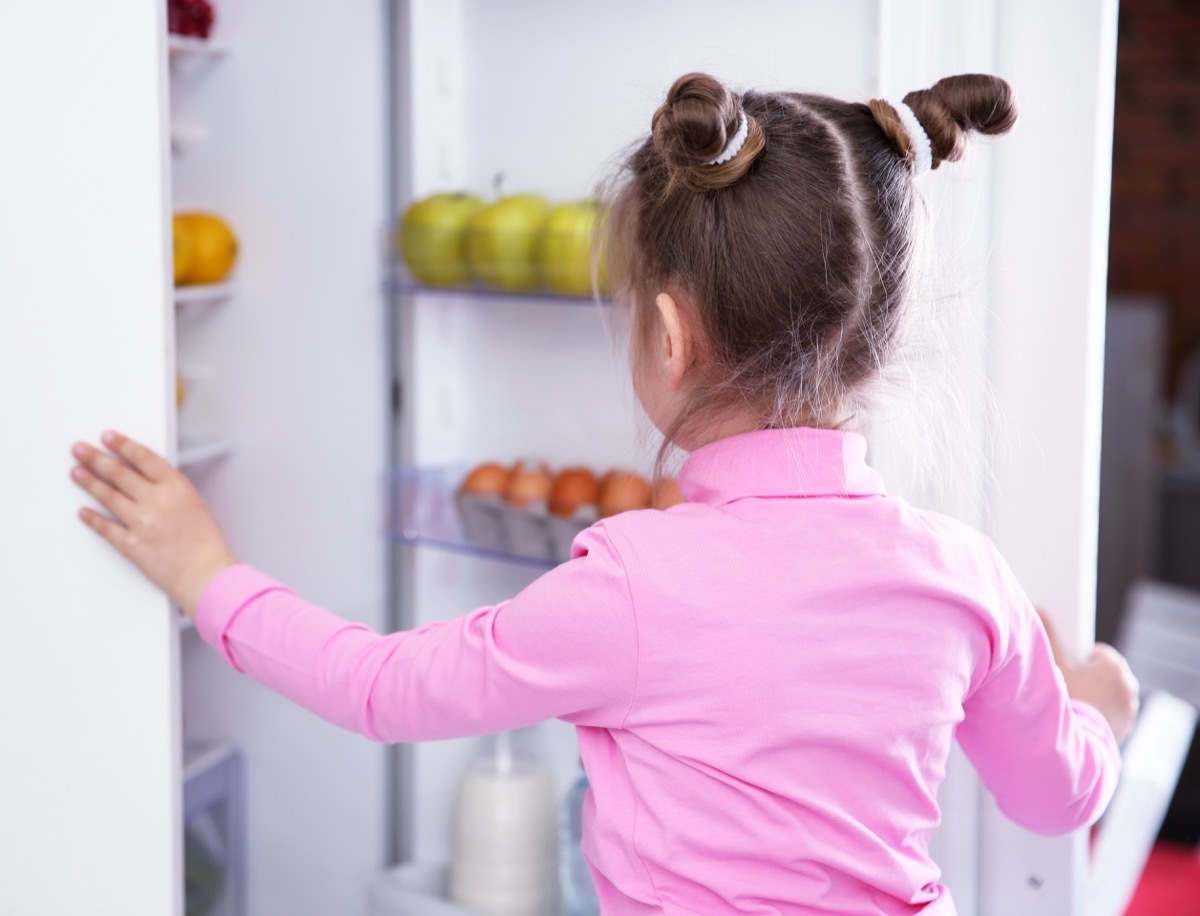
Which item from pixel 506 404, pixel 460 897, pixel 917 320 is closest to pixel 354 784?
pixel 460 897

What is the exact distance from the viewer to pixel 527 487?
145 cm

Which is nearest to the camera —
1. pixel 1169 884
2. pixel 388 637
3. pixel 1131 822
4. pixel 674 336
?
pixel 674 336

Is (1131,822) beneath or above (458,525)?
beneath

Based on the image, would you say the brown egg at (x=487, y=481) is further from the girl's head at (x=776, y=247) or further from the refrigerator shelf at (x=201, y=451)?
the girl's head at (x=776, y=247)

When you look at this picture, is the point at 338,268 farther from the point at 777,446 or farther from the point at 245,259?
the point at 777,446

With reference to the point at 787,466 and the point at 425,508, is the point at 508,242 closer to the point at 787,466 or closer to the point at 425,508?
the point at 425,508

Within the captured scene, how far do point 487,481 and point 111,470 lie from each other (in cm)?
49

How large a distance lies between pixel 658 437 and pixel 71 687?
57cm

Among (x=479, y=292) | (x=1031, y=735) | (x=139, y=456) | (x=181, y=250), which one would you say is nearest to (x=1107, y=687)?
(x=1031, y=735)

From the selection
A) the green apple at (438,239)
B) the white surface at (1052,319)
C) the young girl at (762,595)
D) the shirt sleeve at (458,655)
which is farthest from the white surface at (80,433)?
the white surface at (1052,319)

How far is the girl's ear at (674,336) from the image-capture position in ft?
2.88

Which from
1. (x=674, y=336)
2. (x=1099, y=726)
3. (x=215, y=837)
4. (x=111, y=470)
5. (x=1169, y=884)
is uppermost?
(x=674, y=336)

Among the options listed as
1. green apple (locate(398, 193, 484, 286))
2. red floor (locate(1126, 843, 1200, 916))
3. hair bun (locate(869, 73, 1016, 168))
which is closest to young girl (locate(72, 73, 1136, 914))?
hair bun (locate(869, 73, 1016, 168))

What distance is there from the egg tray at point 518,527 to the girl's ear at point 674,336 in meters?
0.51
